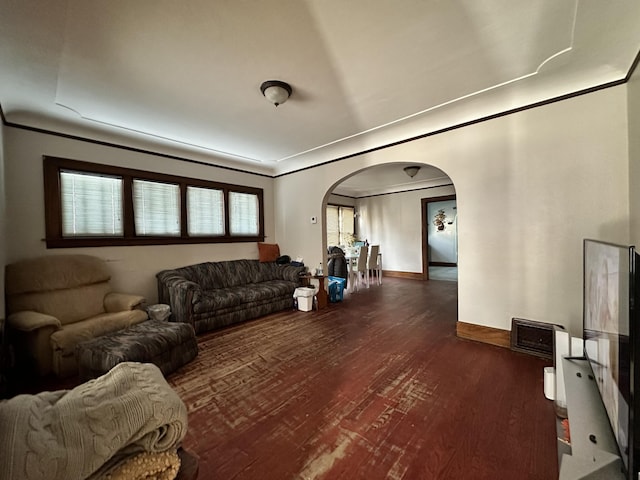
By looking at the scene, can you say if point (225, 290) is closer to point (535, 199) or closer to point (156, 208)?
point (156, 208)

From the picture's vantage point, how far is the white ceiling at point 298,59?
1666 millimetres

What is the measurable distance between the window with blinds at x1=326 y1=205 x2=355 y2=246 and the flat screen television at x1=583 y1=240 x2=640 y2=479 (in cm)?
651

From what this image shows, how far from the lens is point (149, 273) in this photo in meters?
3.87

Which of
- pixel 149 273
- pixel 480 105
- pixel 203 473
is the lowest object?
pixel 203 473

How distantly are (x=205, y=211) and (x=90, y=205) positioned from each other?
153 cm

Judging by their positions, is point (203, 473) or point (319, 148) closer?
point (203, 473)

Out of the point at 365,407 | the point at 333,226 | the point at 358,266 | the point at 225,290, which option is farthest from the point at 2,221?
the point at 333,226

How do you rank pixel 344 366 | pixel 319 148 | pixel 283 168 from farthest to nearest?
pixel 283 168
pixel 319 148
pixel 344 366

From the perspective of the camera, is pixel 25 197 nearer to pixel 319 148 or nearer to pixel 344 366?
pixel 319 148

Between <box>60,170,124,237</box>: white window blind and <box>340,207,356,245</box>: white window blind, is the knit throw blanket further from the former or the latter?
<box>340,207,356,245</box>: white window blind

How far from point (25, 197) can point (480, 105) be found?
16.8ft

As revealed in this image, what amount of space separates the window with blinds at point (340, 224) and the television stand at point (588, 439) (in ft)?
21.7

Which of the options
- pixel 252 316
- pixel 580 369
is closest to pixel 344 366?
pixel 580 369

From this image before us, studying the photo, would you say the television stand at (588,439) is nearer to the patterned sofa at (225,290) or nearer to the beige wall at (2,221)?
the patterned sofa at (225,290)
